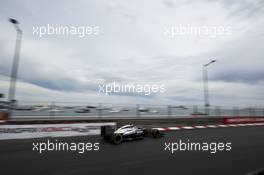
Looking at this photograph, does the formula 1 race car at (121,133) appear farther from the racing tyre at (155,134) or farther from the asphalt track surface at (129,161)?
the asphalt track surface at (129,161)

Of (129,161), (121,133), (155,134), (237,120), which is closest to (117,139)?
(121,133)

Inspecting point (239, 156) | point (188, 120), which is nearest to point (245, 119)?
point (188, 120)

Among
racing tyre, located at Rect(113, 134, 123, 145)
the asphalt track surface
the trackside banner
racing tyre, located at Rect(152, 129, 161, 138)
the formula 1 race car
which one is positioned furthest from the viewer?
the trackside banner

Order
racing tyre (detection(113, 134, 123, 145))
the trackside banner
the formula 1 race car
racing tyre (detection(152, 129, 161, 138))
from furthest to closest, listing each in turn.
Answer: the trackside banner → racing tyre (detection(152, 129, 161, 138)) → the formula 1 race car → racing tyre (detection(113, 134, 123, 145))

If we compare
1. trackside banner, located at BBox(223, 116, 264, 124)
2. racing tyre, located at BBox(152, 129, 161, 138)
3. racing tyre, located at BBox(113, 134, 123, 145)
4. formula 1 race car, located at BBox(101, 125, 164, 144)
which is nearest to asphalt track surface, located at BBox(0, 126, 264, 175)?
racing tyre, located at BBox(113, 134, 123, 145)

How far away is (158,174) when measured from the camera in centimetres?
644

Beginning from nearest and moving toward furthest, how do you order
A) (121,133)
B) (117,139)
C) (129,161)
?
(129,161)
(117,139)
(121,133)

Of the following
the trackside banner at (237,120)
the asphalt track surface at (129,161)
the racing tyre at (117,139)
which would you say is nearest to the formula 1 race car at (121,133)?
the racing tyre at (117,139)

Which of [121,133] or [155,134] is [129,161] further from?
[155,134]

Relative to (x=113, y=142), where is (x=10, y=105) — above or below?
above

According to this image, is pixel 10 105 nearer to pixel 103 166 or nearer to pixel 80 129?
pixel 80 129

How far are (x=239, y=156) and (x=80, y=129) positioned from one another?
933 cm

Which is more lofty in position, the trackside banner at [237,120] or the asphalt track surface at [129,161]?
the trackside banner at [237,120]

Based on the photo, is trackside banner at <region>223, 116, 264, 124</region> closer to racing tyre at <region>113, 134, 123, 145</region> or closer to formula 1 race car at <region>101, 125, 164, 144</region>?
formula 1 race car at <region>101, 125, 164, 144</region>
